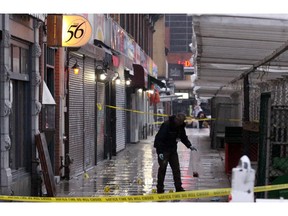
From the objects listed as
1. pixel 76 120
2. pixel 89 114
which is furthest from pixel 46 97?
pixel 89 114

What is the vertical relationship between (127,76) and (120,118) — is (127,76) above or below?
above

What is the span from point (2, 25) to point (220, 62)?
529cm

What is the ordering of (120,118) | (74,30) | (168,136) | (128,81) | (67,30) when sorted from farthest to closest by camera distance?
(128,81) < (120,118) < (74,30) < (67,30) < (168,136)

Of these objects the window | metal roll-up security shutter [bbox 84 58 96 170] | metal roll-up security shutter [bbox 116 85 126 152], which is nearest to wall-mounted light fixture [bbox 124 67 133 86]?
metal roll-up security shutter [bbox 116 85 126 152]

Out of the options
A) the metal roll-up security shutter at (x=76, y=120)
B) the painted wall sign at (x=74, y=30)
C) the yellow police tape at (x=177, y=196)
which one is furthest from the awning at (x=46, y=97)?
the yellow police tape at (x=177, y=196)

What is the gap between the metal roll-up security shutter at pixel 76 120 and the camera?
16250mm

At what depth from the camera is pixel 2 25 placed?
10641 millimetres

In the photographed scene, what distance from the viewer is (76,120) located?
16812 millimetres

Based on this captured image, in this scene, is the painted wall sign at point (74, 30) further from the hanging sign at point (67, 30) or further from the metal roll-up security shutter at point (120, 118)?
the metal roll-up security shutter at point (120, 118)

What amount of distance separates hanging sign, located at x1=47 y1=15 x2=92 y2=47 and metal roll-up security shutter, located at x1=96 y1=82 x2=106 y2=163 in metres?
6.16

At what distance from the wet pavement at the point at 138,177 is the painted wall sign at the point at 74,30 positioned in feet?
10.6

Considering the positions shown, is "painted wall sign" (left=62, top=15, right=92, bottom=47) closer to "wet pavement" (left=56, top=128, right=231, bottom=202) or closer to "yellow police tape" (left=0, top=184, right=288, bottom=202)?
"wet pavement" (left=56, top=128, right=231, bottom=202)

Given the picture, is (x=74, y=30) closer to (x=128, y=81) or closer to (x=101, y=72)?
(x=101, y=72)

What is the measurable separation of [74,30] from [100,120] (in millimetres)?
7085
